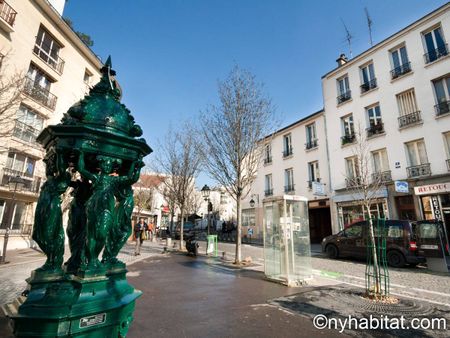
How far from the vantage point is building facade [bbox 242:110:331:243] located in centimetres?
1962

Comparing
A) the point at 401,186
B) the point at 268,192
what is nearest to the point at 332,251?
the point at 401,186

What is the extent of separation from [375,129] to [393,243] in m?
9.32

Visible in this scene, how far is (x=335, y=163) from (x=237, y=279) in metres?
14.2

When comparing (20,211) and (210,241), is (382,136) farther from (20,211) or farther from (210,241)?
(20,211)

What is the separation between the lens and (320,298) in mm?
5387

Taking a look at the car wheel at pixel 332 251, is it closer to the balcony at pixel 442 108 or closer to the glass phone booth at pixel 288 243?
the glass phone booth at pixel 288 243

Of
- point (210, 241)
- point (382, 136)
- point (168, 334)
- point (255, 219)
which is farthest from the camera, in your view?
point (255, 219)

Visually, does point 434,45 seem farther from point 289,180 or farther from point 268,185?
point 268,185

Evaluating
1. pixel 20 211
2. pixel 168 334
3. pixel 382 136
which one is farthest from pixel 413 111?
pixel 20 211

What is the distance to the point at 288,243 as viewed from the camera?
7.28 metres

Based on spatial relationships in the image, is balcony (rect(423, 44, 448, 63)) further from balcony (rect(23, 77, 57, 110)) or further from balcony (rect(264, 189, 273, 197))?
balcony (rect(23, 77, 57, 110))

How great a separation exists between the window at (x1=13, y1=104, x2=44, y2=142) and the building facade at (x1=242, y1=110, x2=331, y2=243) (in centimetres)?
1519

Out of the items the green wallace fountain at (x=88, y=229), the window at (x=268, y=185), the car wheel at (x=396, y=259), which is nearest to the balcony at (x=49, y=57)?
the green wallace fountain at (x=88, y=229)

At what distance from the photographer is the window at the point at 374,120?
16469 millimetres
